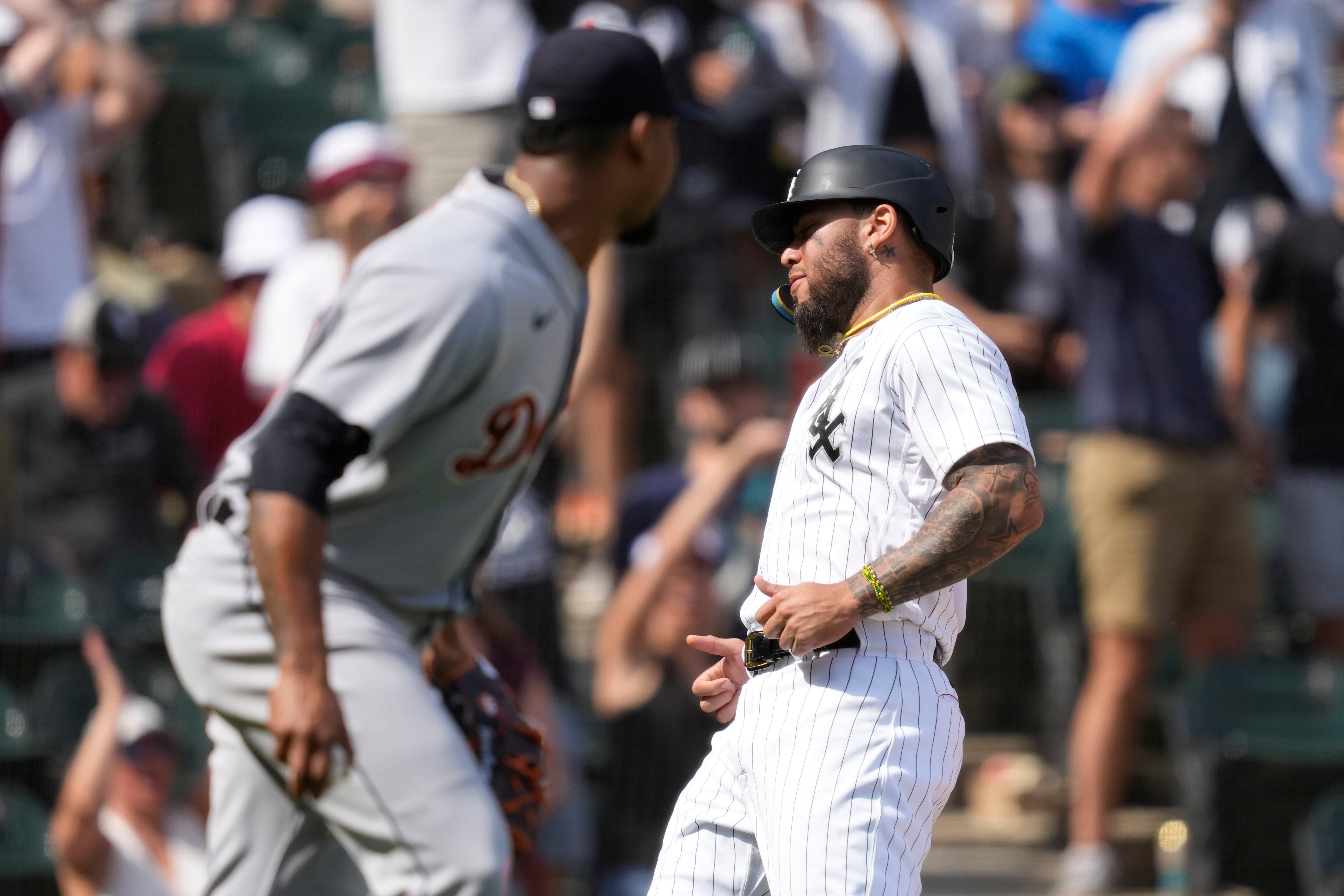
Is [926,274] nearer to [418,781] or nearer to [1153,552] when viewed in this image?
[418,781]

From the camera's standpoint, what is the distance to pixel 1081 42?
687cm

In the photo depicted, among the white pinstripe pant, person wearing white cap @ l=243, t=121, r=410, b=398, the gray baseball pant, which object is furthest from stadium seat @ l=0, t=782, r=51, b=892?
the white pinstripe pant

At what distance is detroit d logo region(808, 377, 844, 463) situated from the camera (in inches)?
90.7

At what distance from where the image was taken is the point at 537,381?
2.82 meters

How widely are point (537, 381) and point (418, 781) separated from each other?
0.70 metres

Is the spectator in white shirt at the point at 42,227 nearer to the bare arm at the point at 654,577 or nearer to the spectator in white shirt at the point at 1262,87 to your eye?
the bare arm at the point at 654,577

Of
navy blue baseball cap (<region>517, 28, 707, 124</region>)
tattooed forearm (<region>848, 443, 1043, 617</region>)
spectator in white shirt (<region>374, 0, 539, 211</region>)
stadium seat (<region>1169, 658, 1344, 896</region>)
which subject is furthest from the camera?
spectator in white shirt (<region>374, 0, 539, 211</region>)

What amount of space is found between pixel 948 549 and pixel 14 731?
3861 mm

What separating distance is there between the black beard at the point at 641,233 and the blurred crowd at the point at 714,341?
5.17 feet

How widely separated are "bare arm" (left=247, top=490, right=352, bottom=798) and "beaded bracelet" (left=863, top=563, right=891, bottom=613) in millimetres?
887

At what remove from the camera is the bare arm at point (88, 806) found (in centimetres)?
455

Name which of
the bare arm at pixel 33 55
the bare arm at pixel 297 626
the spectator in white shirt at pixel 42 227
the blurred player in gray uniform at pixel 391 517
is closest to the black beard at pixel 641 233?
the blurred player in gray uniform at pixel 391 517

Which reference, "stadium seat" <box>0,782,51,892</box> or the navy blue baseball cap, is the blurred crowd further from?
the navy blue baseball cap

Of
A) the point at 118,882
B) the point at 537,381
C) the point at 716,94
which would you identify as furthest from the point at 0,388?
the point at 537,381
